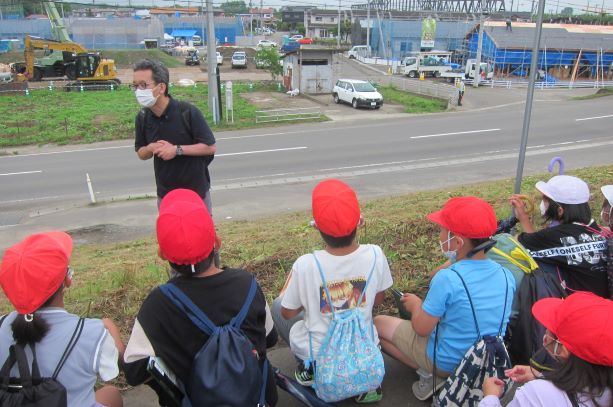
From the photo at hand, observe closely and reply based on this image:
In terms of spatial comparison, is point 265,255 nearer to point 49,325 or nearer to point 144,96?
point 144,96

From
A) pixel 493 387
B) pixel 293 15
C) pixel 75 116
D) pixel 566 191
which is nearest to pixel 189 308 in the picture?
pixel 493 387

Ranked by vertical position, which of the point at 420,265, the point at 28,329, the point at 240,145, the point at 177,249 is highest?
the point at 177,249

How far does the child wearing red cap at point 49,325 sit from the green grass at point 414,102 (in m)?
25.8

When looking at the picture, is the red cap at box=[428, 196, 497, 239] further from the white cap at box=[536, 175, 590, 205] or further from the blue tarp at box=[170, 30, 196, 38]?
the blue tarp at box=[170, 30, 196, 38]

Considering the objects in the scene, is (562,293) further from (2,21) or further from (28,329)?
(2,21)

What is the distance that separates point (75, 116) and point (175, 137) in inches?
878

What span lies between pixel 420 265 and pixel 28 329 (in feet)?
11.5

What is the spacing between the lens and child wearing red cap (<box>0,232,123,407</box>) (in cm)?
218

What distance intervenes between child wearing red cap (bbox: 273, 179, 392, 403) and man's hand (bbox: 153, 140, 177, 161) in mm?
A: 1727

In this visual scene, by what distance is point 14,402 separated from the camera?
2.04 meters

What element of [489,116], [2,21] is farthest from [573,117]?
[2,21]

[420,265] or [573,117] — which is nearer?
[420,265]

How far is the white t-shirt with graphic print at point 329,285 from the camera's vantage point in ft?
9.36

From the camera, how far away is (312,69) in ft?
104
